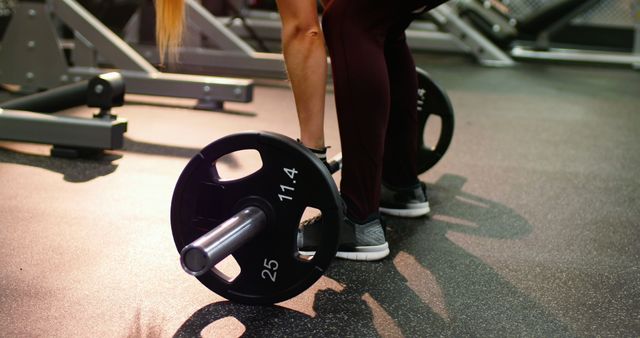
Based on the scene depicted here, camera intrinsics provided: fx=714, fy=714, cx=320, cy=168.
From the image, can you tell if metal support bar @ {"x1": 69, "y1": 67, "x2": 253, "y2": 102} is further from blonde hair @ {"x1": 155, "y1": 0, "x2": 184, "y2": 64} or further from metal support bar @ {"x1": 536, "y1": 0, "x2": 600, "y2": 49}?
metal support bar @ {"x1": 536, "y1": 0, "x2": 600, "y2": 49}

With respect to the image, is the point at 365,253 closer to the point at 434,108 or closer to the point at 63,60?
the point at 434,108

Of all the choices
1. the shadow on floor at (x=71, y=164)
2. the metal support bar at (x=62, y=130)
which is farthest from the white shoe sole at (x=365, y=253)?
the metal support bar at (x=62, y=130)

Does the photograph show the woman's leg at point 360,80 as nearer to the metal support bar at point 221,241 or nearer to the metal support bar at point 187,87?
the metal support bar at point 221,241

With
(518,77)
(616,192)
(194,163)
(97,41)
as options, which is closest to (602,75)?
(518,77)

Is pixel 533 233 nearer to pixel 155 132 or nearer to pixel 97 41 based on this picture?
pixel 155 132

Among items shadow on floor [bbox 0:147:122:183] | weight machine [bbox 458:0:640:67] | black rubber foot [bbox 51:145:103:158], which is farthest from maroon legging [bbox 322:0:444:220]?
weight machine [bbox 458:0:640:67]

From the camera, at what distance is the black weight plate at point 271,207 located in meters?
0.96

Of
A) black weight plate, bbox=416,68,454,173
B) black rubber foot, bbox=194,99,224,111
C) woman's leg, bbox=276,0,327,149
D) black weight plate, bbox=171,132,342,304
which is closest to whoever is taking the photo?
black weight plate, bbox=171,132,342,304

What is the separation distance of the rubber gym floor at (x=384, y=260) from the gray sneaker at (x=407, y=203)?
2 centimetres

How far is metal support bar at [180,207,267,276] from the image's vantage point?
0.87 meters

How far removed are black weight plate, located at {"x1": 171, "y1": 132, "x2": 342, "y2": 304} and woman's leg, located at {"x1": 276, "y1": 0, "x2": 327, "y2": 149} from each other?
188 millimetres

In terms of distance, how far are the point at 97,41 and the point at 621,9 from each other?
4741 millimetres

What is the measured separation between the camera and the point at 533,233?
1487 millimetres

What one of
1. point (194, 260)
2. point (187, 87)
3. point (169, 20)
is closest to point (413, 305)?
point (194, 260)
